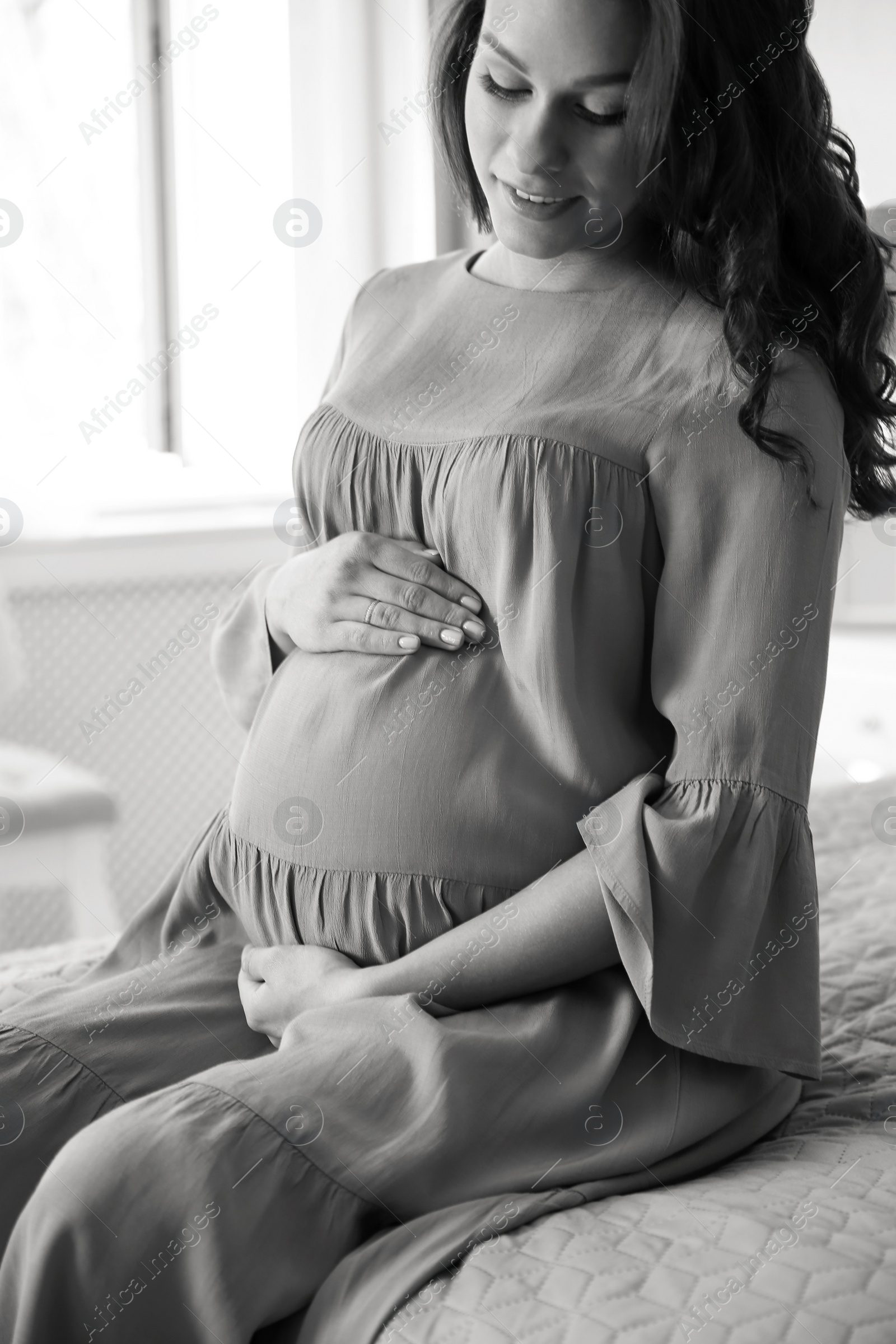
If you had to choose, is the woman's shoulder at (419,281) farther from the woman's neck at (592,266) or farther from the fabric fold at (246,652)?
the fabric fold at (246,652)

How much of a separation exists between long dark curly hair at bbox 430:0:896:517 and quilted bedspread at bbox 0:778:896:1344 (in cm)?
43

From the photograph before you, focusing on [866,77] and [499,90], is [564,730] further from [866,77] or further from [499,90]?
[866,77]

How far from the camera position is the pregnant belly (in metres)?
0.84

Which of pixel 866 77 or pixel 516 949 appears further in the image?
pixel 866 77

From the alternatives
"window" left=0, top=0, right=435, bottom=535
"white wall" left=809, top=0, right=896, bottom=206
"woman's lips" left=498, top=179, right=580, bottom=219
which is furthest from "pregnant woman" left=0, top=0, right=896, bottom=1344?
"window" left=0, top=0, right=435, bottom=535

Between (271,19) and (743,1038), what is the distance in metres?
1.96

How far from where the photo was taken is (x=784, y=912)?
842mm

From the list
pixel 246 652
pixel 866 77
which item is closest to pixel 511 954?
pixel 246 652

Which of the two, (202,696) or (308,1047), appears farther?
(202,696)

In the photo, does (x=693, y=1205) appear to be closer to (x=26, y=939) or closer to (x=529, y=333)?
(x=529, y=333)

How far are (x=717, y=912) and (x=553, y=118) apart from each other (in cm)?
51

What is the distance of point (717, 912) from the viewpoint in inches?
32.2

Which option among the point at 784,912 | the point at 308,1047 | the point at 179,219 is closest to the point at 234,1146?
the point at 308,1047

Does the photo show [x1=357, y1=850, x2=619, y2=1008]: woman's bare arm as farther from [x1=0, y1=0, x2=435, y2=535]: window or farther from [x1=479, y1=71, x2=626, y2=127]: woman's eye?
[x1=0, y1=0, x2=435, y2=535]: window
